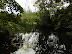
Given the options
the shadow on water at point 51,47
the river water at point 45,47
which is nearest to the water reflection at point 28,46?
the river water at point 45,47

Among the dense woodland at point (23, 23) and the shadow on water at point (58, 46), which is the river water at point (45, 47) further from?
the dense woodland at point (23, 23)

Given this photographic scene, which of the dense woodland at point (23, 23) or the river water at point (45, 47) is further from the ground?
the dense woodland at point (23, 23)

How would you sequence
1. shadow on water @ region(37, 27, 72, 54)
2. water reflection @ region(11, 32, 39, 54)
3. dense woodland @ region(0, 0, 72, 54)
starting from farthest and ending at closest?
1. water reflection @ region(11, 32, 39, 54)
2. shadow on water @ region(37, 27, 72, 54)
3. dense woodland @ region(0, 0, 72, 54)

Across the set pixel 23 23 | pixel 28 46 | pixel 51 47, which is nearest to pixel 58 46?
pixel 51 47

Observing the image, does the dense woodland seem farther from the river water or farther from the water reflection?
the water reflection

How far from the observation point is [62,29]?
3.87m

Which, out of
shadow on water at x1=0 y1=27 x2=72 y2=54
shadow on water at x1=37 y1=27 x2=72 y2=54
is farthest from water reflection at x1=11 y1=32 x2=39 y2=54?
shadow on water at x1=37 y1=27 x2=72 y2=54

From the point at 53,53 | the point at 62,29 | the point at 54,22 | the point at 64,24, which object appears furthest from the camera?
the point at 54,22

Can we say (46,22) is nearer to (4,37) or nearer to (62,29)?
(62,29)

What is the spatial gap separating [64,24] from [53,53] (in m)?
2.03

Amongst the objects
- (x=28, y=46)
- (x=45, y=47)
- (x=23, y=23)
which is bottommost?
(x=28, y=46)

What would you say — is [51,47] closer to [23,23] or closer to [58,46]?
[58,46]

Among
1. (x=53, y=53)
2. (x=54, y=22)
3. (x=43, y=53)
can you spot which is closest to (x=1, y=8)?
(x=43, y=53)

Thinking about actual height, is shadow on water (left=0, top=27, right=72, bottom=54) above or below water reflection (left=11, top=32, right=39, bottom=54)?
above
